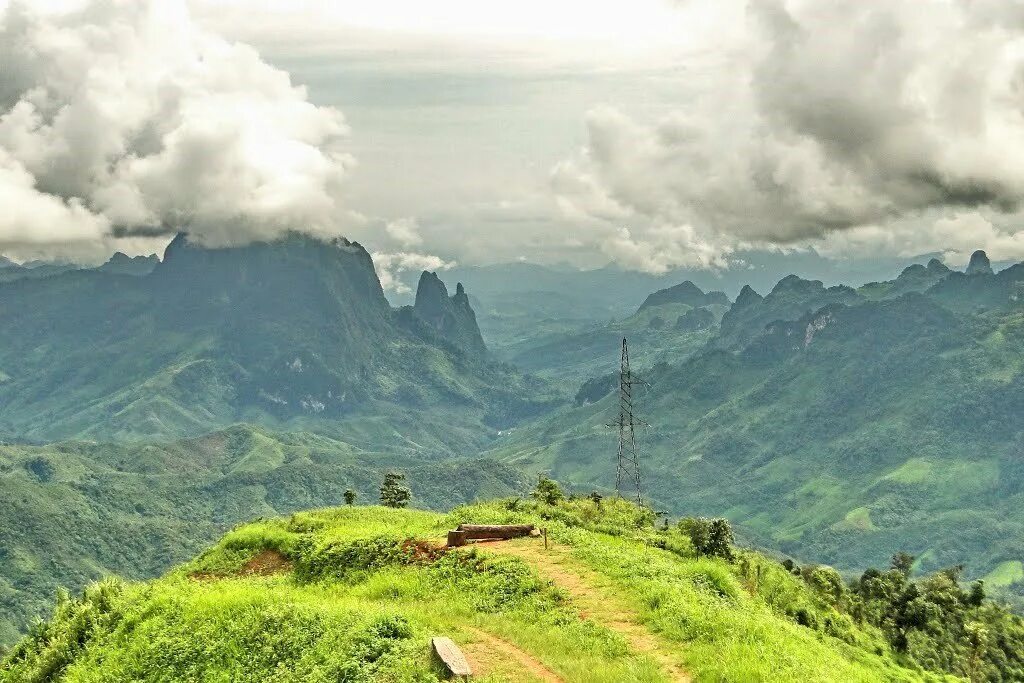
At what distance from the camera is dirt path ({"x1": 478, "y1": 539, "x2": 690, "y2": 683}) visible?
27.0 m

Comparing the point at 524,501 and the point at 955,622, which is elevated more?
the point at 524,501

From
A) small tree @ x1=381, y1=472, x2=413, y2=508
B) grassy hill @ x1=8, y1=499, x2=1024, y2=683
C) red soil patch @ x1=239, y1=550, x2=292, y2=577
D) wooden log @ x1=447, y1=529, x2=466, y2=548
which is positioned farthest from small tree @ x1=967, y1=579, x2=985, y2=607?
red soil patch @ x1=239, y1=550, x2=292, y2=577

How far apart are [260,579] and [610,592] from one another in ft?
60.5

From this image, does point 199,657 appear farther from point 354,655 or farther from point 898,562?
point 898,562

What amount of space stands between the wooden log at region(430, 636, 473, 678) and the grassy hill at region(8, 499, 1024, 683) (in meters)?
0.42

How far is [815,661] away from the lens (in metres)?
28.1

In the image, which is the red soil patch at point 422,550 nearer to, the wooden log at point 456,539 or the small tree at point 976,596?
the wooden log at point 456,539

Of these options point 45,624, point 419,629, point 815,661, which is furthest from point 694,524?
point 45,624

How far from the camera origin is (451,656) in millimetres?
23859

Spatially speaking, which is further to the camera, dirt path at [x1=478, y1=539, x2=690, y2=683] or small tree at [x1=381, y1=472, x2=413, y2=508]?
small tree at [x1=381, y1=472, x2=413, y2=508]

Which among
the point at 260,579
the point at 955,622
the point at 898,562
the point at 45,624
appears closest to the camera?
the point at 45,624

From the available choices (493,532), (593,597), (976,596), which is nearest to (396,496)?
(493,532)

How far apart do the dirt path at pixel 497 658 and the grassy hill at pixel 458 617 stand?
0.25 ft

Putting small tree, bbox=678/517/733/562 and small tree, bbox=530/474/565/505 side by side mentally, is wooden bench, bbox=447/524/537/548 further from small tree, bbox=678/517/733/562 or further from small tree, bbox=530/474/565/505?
small tree, bbox=530/474/565/505
